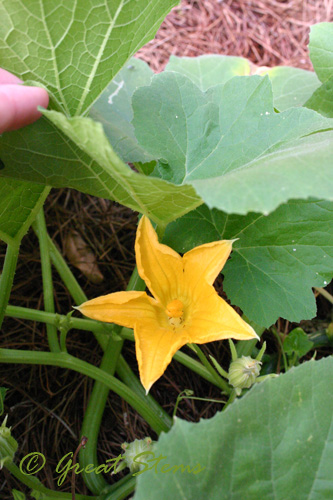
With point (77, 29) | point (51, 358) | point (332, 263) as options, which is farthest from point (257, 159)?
point (51, 358)

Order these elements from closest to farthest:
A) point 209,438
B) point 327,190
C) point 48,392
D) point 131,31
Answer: point 327,190 < point 209,438 < point 131,31 < point 48,392

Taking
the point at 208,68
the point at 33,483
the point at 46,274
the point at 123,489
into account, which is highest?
the point at 208,68

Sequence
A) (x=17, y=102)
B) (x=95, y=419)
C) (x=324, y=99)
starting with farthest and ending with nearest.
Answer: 1. (x=324, y=99)
2. (x=95, y=419)
3. (x=17, y=102)

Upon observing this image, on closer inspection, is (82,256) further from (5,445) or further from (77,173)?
(5,445)

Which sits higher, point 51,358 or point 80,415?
point 51,358

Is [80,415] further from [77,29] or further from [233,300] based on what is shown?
[77,29]

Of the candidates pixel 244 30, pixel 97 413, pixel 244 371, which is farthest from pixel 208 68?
pixel 97 413

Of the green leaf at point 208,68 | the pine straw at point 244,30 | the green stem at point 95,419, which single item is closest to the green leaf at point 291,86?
the green leaf at point 208,68
